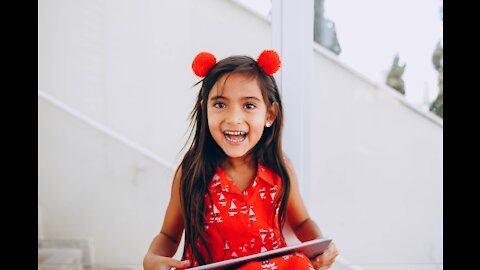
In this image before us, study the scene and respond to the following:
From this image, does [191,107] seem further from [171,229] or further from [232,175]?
[171,229]

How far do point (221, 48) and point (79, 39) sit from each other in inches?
18.4

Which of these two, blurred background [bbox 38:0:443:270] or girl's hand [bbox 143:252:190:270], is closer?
girl's hand [bbox 143:252:190:270]

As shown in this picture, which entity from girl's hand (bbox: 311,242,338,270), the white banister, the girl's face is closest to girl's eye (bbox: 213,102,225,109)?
the girl's face

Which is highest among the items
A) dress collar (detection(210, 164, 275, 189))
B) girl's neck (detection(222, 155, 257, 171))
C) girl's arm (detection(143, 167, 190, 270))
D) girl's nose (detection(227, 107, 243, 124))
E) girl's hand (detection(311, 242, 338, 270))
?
girl's nose (detection(227, 107, 243, 124))

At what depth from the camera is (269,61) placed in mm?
1617

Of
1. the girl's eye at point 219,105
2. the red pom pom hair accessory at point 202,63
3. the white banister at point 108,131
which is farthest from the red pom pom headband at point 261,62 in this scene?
the white banister at point 108,131

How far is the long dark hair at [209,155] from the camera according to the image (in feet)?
5.27

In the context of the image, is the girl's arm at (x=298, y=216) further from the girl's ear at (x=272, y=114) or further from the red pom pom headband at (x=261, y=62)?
the red pom pom headband at (x=261, y=62)


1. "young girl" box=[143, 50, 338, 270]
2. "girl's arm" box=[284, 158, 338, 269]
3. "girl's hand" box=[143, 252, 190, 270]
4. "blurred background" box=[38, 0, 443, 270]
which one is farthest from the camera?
"blurred background" box=[38, 0, 443, 270]

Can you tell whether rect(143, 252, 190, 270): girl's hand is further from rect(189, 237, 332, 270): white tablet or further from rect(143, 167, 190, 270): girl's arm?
rect(189, 237, 332, 270): white tablet

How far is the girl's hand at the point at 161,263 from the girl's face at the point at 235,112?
1.11ft

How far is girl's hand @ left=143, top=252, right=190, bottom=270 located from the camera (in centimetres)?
149
